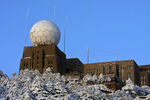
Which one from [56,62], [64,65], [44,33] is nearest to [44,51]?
[44,33]

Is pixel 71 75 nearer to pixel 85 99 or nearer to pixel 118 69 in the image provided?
pixel 118 69

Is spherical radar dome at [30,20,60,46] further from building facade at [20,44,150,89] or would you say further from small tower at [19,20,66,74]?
building facade at [20,44,150,89]

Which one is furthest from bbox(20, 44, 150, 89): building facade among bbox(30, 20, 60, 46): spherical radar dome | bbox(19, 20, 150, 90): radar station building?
bbox(30, 20, 60, 46): spherical radar dome

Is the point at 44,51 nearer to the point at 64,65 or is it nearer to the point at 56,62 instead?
the point at 56,62

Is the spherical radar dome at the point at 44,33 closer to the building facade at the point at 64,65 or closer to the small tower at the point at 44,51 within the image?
the small tower at the point at 44,51

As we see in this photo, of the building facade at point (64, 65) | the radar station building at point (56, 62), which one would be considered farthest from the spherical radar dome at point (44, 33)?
the building facade at point (64, 65)

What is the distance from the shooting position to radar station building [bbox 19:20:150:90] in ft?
351

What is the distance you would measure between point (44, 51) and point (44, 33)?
5051 millimetres

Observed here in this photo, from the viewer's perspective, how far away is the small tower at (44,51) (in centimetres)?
10831

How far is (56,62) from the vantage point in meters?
107

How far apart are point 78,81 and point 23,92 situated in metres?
31.5

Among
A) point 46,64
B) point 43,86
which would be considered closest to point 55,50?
point 46,64

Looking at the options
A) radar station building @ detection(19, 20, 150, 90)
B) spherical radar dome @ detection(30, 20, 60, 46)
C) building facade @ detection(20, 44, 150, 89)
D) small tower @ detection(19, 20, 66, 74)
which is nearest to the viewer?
building facade @ detection(20, 44, 150, 89)

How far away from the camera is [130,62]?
10719 centimetres
